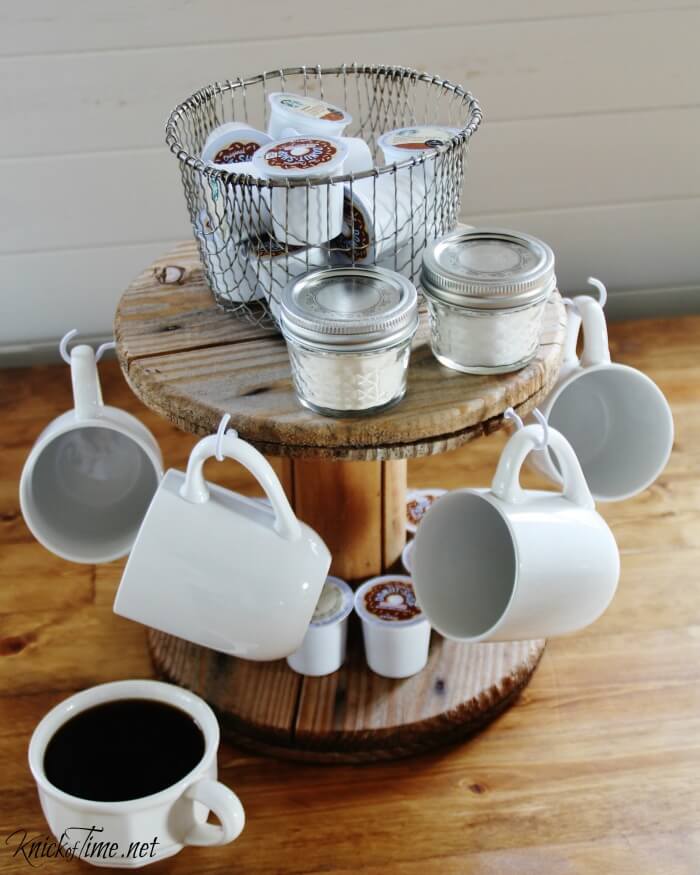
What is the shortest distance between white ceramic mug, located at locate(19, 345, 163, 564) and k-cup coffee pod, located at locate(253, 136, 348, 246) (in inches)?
8.8

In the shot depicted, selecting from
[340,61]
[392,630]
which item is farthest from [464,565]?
[340,61]

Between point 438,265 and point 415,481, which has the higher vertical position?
point 438,265

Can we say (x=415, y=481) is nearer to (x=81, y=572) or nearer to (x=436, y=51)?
(x=81, y=572)

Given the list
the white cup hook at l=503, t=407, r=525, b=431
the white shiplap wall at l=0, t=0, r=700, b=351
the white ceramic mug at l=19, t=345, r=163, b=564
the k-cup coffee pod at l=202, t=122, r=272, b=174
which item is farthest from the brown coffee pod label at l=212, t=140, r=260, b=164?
the white shiplap wall at l=0, t=0, r=700, b=351

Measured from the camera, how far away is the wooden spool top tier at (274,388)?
763 mm

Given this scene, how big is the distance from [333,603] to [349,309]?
35 centimetres

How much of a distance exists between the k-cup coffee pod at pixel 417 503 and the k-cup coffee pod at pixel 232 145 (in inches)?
17.6

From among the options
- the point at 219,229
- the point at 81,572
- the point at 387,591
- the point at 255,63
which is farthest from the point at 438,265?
the point at 255,63

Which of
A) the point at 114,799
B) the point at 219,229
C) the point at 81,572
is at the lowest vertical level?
the point at 81,572

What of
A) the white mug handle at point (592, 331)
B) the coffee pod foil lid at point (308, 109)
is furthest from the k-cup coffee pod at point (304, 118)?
the white mug handle at point (592, 331)

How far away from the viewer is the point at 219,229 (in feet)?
2.83

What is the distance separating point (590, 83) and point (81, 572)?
3.17 ft

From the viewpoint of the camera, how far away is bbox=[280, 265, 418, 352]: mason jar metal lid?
2.39ft

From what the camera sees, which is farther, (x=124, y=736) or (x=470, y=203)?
(x=470, y=203)
